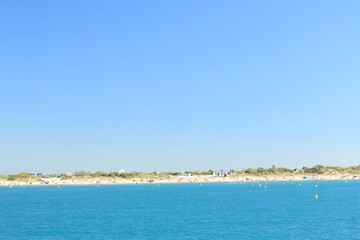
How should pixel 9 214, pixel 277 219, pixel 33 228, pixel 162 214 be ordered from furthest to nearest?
pixel 9 214, pixel 162 214, pixel 277 219, pixel 33 228

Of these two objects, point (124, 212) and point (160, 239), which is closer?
point (160, 239)

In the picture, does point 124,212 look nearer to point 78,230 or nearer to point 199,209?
point 199,209

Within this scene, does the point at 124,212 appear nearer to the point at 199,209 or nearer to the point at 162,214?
the point at 162,214

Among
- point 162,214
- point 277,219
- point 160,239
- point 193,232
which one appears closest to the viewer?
point 160,239

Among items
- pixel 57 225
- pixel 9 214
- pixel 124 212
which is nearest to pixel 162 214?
pixel 124 212

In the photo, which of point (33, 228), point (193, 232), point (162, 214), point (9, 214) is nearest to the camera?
point (193, 232)

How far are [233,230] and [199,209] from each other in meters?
32.2

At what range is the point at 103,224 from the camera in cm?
7369

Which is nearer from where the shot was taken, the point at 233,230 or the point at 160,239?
the point at 160,239

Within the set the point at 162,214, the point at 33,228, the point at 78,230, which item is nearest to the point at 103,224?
the point at 78,230

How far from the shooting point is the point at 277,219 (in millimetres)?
76062

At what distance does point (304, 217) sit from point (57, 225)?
157 ft

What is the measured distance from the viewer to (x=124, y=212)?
92.5 metres

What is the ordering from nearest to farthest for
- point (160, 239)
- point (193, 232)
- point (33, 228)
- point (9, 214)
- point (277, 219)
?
point (160, 239), point (193, 232), point (33, 228), point (277, 219), point (9, 214)
